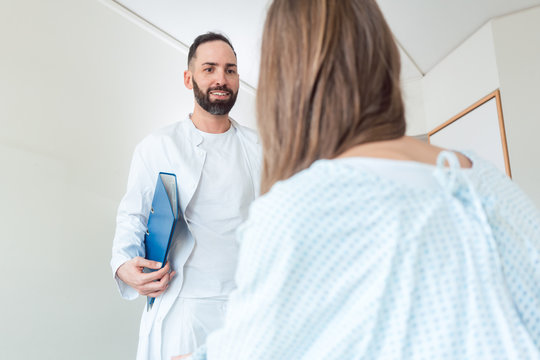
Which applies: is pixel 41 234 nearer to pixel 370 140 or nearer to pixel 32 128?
pixel 32 128

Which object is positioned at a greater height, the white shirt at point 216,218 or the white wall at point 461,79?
the white wall at point 461,79

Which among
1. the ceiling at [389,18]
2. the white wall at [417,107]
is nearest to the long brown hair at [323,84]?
the ceiling at [389,18]

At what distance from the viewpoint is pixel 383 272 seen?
21.0 inches

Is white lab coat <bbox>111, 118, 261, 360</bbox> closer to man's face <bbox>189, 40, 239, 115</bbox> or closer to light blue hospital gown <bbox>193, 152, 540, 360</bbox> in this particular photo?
man's face <bbox>189, 40, 239, 115</bbox>

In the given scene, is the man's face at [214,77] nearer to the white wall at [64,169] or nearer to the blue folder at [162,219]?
the blue folder at [162,219]

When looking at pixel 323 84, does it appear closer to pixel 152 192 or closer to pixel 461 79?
pixel 152 192

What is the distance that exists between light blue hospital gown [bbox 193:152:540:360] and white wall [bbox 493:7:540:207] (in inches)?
113

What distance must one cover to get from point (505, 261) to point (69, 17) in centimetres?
233

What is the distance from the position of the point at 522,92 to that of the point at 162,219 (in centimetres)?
277

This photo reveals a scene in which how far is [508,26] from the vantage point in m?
3.37

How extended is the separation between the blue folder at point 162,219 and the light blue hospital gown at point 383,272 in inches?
31.8

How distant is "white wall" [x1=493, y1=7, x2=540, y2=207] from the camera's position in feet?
10.2

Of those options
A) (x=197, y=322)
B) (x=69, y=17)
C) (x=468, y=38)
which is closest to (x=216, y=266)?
(x=197, y=322)

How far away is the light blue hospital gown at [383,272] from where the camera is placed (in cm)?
53
